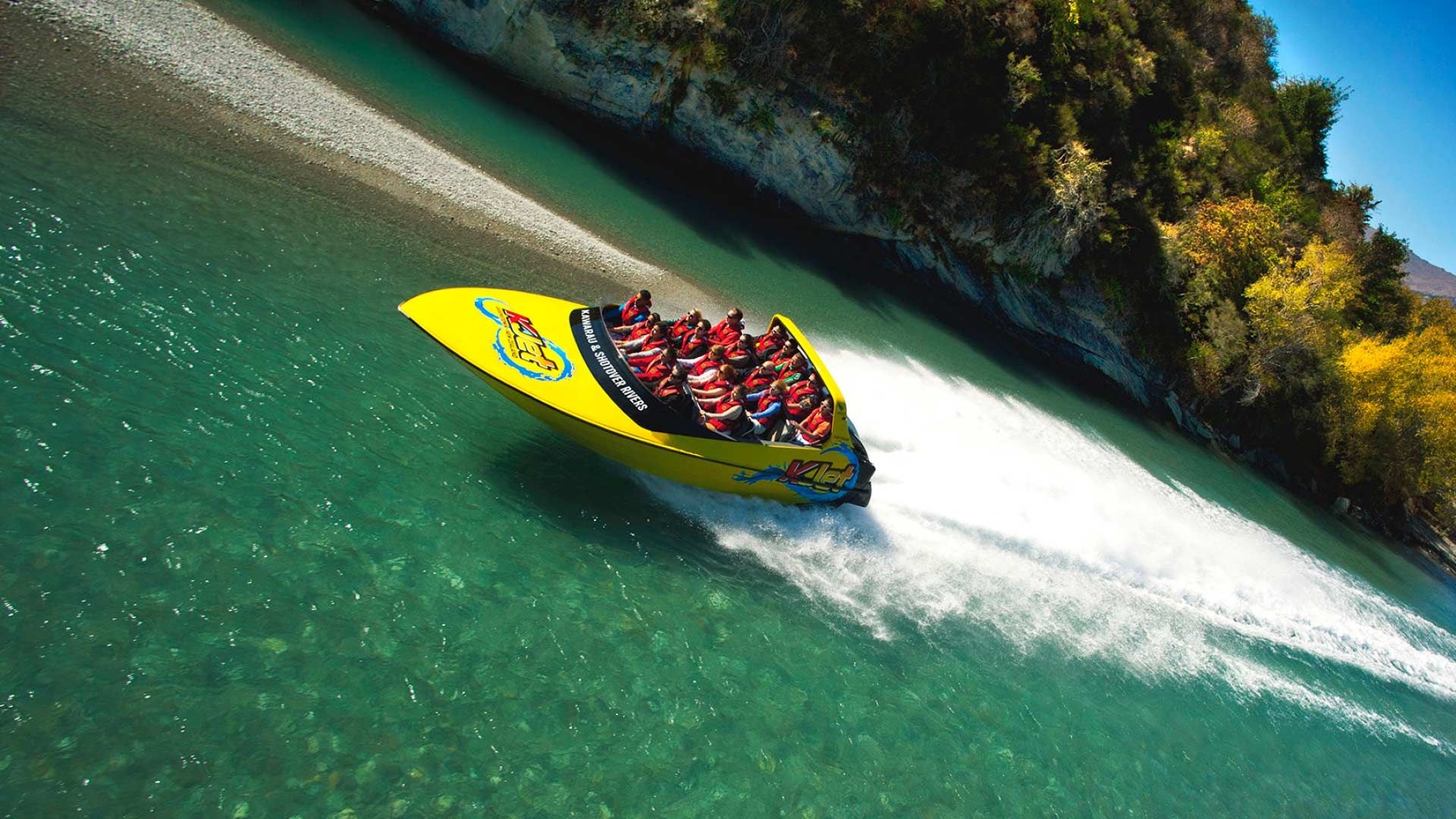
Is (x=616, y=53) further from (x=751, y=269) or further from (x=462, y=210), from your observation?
(x=462, y=210)

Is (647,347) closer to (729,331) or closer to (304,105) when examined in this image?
(729,331)

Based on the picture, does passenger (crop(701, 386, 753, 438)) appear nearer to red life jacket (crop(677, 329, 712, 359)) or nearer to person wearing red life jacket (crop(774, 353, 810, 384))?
red life jacket (crop(677, 329, 712, 359))

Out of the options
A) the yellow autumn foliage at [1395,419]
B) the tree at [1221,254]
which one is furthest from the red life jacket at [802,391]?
the yellow autumn foliage at [1395,419]

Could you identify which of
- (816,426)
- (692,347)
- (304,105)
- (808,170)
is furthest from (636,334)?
(808,170)

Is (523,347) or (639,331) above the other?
(639,331)

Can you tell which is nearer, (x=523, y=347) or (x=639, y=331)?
(x=523, y=347)

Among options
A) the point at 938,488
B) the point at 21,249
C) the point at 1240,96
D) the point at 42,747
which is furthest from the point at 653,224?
the point at 1240,96

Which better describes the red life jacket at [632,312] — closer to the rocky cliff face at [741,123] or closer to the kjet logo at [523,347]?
the kjet logo at [523,347]
